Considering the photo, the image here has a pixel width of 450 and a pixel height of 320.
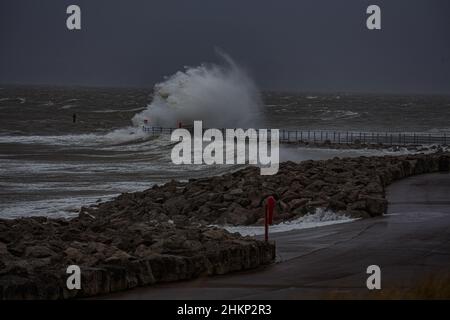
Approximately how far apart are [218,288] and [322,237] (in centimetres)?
492

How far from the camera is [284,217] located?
63.2 feet

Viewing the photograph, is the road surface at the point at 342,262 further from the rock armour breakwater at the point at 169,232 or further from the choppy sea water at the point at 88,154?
the choppy sea water at the point at 88,154

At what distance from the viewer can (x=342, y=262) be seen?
13.5 m

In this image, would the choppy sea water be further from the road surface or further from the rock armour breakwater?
the road surface

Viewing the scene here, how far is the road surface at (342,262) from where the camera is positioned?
11234 mm

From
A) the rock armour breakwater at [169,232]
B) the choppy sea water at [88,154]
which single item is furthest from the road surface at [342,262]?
the choppy sea water at [88,154]

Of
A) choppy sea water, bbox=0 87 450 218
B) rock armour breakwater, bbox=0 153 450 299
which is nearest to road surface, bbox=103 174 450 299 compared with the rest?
rock armour breakwater, bbox=0 153 450 299

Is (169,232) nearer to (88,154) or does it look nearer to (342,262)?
(342,262)

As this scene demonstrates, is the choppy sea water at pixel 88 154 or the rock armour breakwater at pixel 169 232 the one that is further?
the choppy sea water at pixel 88 154

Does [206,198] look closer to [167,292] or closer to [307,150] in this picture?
[167,292]

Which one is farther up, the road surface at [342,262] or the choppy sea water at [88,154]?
the road surface at [342,262]

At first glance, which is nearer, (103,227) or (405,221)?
(103,227)

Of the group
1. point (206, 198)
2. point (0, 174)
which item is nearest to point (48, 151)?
point (0, 174)

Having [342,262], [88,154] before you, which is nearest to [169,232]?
[342,262]
